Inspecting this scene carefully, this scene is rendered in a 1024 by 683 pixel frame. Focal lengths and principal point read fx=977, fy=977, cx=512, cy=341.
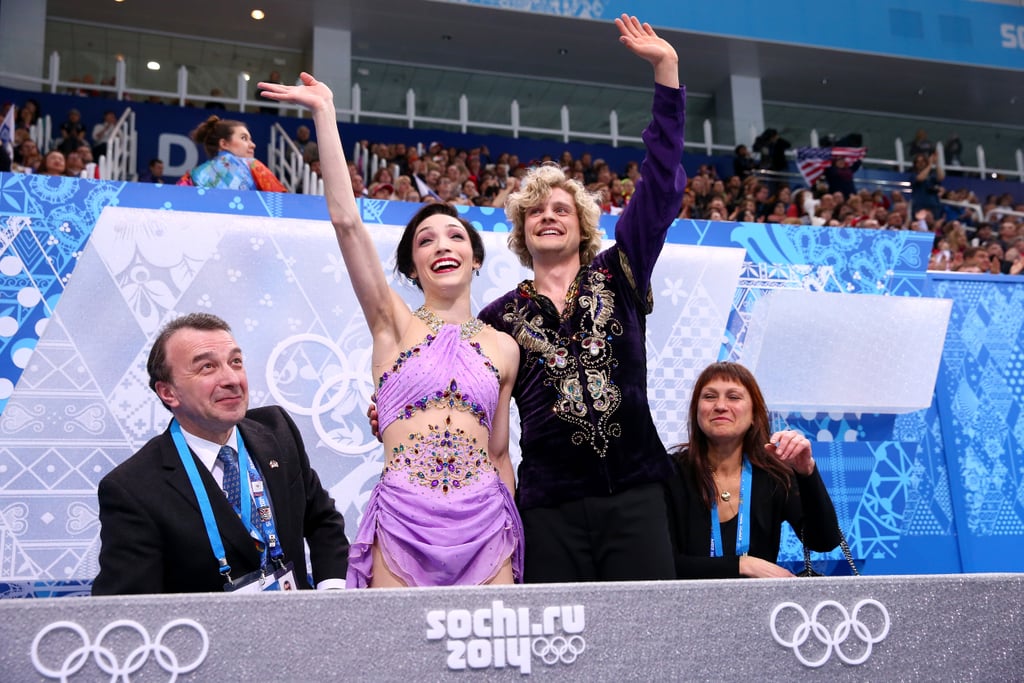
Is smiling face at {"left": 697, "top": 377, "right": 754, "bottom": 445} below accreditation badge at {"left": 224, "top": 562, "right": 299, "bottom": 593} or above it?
above

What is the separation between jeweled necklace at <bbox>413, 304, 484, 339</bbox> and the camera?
2250 millimetres

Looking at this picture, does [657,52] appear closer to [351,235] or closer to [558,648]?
[351,235]

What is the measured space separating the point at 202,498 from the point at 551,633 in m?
1.48

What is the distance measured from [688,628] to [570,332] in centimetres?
121

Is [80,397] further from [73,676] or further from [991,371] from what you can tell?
[991,371]

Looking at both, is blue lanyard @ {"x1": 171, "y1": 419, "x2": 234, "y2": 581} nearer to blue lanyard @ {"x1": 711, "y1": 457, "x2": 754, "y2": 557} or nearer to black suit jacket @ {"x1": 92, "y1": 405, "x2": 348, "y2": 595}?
black suit jacket @ {"x1": 92, "y1": 405, "x2": 348, "y2": 595}

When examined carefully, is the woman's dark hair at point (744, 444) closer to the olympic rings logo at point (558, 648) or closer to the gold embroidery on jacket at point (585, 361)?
the gold embroidery on jacket at point (585, 361)

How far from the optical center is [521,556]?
2188 millimetres

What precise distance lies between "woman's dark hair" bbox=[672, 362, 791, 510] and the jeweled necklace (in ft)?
2.77

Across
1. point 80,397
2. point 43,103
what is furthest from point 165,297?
point 43,103

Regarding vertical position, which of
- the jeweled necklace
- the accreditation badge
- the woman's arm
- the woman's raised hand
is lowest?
the accreditation badge

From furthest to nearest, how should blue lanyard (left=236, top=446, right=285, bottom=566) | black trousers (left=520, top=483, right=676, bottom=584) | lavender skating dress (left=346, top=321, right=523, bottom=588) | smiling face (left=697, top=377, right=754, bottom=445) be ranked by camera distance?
smiling face (left=697, top=377, right=754, bottom=445) < blue lanyard (left=236, top=446, right=285, bottom=566) < black trousers (left=520, top=483, right=676, bottom=584) < lavender skating dress (left=346, top=321, right=523, bottom=588)

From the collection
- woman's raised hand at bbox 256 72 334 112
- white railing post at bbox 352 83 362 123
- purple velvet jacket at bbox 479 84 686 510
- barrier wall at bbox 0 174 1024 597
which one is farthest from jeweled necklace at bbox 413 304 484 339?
white railing post at bbox 352 83 362 123

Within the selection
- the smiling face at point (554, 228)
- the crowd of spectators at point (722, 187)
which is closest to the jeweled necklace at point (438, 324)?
the smiling face at point (554, 228)
